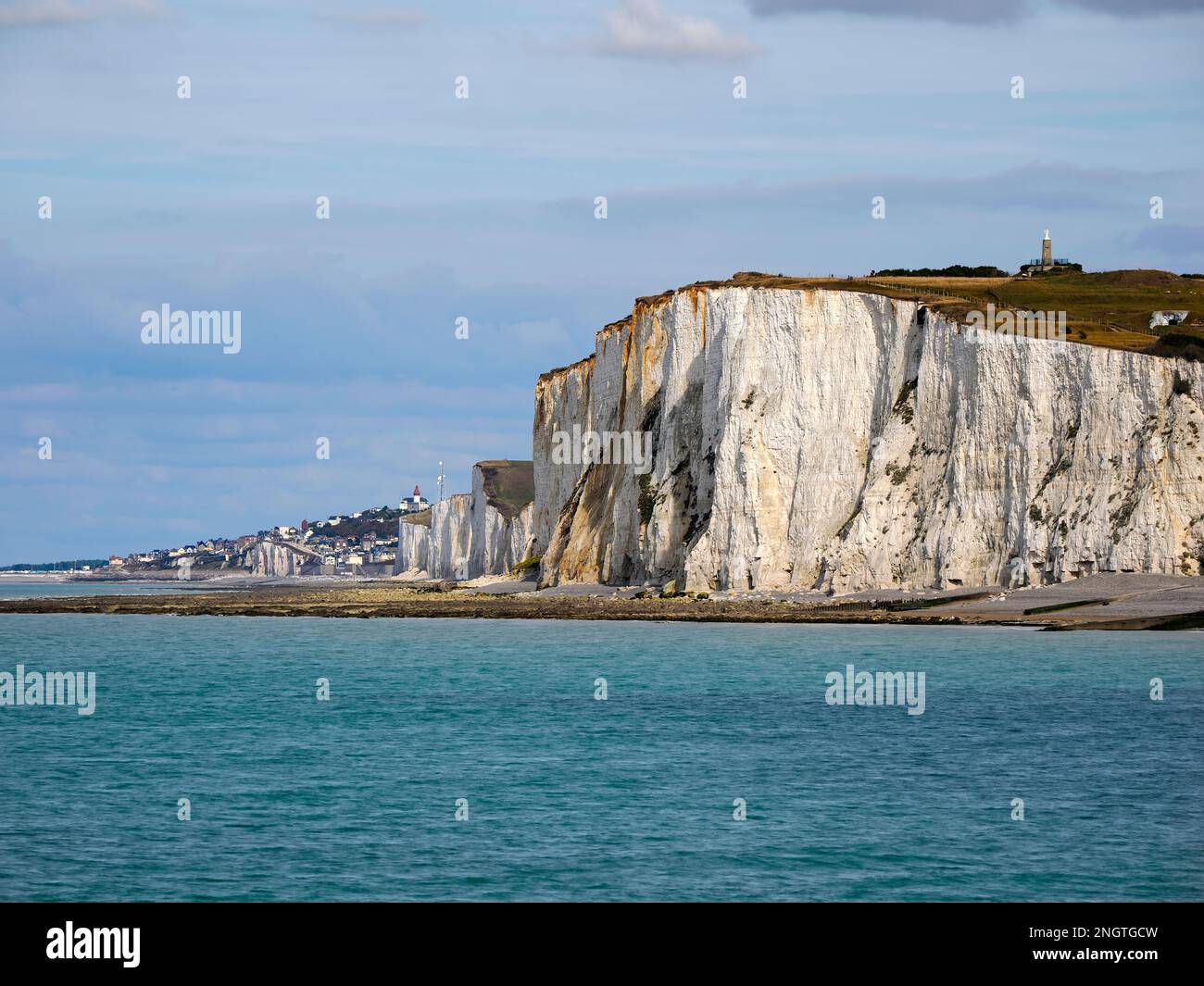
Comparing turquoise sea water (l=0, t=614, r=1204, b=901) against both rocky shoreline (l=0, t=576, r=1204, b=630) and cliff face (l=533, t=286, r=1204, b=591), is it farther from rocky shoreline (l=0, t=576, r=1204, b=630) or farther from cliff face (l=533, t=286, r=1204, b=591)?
cliff face (l=533, t=286, r=1204, b=591)
